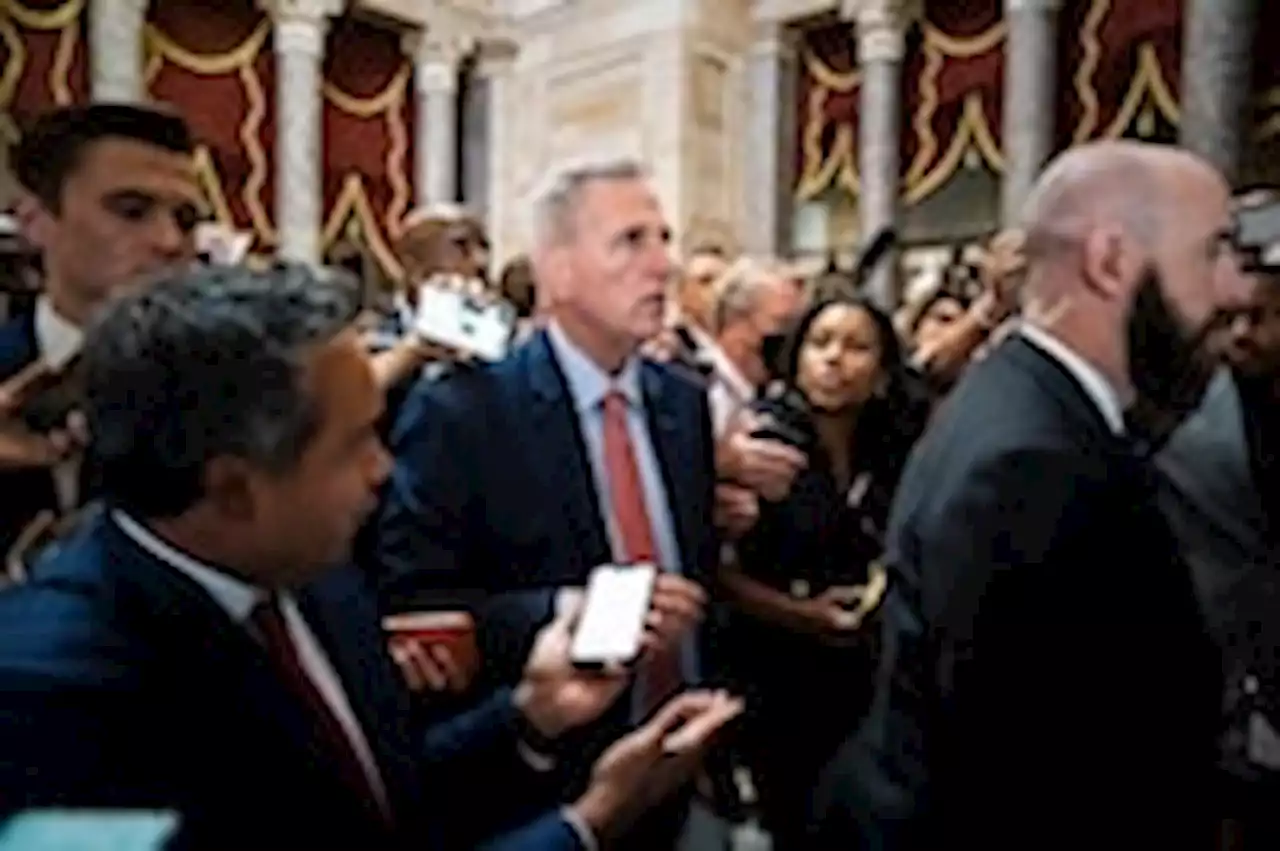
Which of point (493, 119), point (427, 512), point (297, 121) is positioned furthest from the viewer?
point (493, 119)

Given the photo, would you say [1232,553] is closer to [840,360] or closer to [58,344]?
[840,360]

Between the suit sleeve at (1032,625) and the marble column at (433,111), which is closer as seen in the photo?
the suit sleeve at (1032,625)

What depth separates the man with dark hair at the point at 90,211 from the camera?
7.33 feet

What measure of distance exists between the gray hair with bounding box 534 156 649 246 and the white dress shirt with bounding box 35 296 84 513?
2.49 feet

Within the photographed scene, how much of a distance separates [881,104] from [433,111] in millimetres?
3295

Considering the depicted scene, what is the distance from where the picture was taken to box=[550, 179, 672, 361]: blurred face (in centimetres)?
255

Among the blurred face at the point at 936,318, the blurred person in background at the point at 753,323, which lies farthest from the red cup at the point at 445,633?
the blurred face at the point at 936,318

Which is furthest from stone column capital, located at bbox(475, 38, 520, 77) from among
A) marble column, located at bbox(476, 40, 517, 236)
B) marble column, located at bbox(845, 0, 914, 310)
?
marble column, located at bbox(845, 0, 914, 310)

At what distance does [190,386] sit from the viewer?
4.18 ft

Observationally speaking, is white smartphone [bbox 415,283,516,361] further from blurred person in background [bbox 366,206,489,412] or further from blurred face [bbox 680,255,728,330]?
blurred face [bbox 680,255,728,330]

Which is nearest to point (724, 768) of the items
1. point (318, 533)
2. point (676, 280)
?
point (318, 533)

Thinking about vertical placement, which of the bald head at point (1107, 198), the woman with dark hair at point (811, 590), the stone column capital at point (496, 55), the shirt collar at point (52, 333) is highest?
the stone column capital at point (496, 55)

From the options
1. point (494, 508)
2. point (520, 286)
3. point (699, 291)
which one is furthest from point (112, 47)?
point (494, 508)

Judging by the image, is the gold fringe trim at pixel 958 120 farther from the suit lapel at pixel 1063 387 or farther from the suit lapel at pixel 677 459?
the suit lapel at pixel 1063 387
